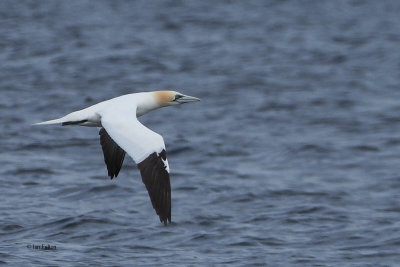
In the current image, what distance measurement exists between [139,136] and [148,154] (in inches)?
10.7

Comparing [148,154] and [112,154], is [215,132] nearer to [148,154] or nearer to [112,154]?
[112,154]

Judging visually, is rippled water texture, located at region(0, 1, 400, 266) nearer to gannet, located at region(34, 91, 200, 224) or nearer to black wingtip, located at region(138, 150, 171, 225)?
gannet, located at region(34, 91, 200, 224)

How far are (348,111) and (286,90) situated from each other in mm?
1950

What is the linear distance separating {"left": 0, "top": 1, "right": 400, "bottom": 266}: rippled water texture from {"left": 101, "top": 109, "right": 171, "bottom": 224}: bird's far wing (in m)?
2.40

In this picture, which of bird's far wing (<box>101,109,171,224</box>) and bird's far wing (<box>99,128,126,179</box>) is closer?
bird's far wing (<box>101,109,171,224</box>)

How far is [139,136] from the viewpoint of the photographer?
1149 cm

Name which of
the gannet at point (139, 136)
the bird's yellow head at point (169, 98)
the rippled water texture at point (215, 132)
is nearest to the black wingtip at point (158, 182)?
the gannet at point (139, 136)

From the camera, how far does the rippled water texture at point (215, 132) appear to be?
14734 millimetres

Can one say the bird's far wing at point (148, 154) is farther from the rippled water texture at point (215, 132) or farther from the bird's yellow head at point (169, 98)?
the rippled water texture at point (215, 132)

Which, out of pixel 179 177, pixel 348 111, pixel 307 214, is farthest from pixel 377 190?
pixel 348 111

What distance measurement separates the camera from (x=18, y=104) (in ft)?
74.2

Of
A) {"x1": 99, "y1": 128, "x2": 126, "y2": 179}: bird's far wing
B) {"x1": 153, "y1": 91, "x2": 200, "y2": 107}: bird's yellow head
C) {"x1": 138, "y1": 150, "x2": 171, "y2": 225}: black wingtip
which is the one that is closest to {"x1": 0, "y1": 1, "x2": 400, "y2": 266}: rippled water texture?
{"x1": 99, "y1": 128, "x2": 126, "y2": 179}: bird's far wing

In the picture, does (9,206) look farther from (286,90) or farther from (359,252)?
(286,90)

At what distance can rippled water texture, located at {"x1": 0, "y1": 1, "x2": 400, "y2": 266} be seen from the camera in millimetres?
14734
